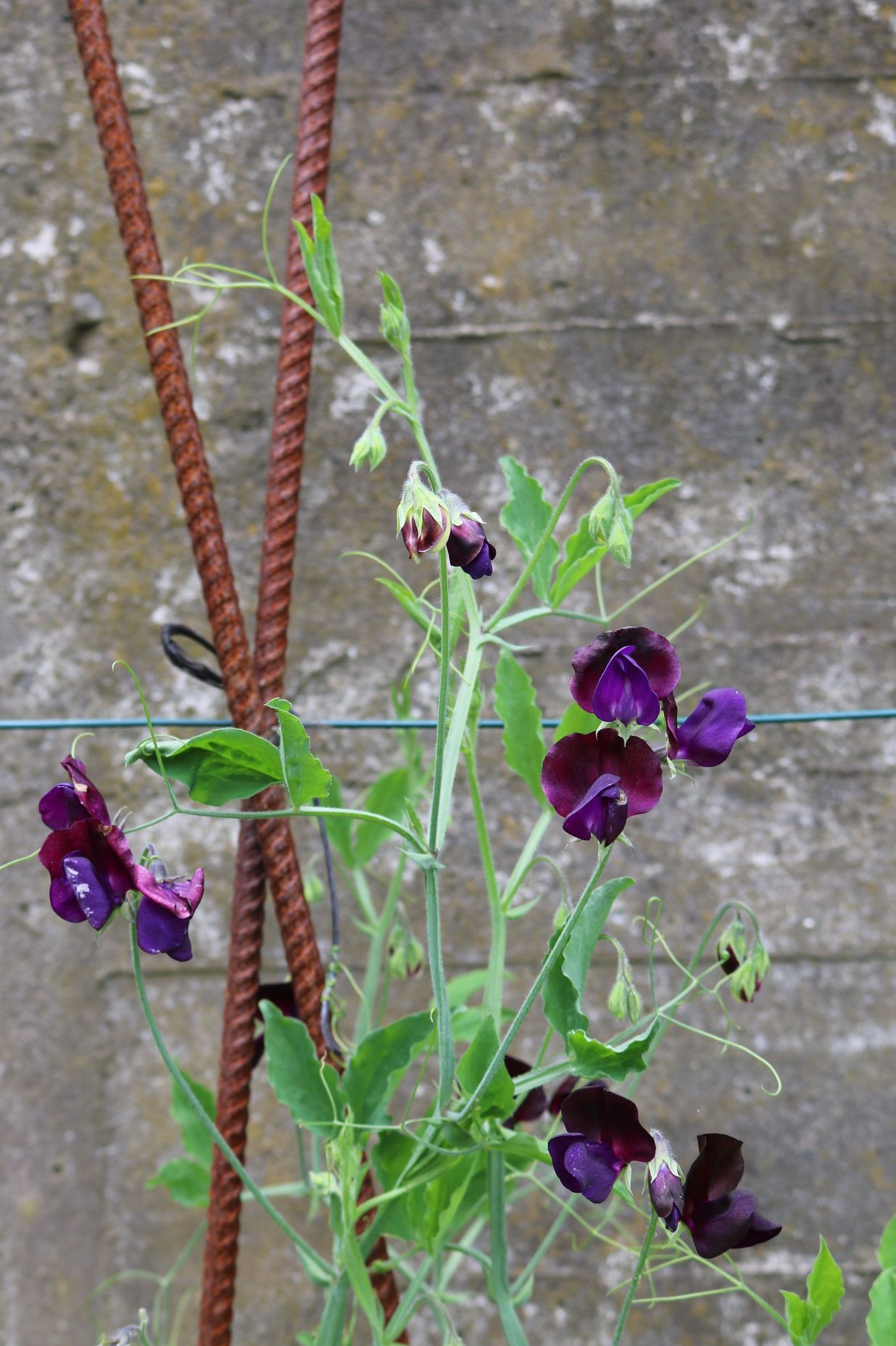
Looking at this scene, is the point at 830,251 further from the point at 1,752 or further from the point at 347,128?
the point at 1,752

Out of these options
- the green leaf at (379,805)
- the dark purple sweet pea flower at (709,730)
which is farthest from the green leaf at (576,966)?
the green leaf at (379,805)

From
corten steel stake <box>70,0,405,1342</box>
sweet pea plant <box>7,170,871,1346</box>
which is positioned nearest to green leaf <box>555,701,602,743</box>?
sweet pea plant <box>7,170,871,1346</box>

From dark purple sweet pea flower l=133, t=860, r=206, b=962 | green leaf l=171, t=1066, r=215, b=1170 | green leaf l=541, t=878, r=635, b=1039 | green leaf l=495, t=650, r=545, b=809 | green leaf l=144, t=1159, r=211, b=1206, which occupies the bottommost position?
green leaf l=144, t=1159, r=211, b=1206

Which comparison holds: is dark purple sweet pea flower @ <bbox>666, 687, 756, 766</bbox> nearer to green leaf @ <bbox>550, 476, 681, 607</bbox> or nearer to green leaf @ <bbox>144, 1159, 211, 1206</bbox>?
green leaf @ <bbox>550, 476, 681, 607</bbox>

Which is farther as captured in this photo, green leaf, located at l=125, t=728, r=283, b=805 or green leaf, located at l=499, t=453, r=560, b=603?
green leaf, located at l=499, t=453, r=560, b=603

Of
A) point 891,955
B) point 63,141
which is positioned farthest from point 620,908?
point 63,141

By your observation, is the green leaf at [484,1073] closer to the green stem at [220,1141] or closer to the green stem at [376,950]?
the green stem at [220,1141]

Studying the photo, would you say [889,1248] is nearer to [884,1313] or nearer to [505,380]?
[884,1313]

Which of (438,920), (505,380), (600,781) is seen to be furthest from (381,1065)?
(505,380)
